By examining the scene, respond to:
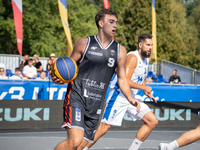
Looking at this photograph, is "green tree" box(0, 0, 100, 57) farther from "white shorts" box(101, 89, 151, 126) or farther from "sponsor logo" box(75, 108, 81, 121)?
"sponsor logo" box(75, 108, 81, 121)

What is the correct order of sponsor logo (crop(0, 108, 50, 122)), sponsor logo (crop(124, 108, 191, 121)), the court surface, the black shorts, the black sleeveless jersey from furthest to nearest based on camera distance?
1. sponsor logo (crop(124, 108, 191, 121))
2. sponsor logo (crop(0, 108, 50, 122))
3. the court surface
4. the black sleeveless jersey
5. the black shorts

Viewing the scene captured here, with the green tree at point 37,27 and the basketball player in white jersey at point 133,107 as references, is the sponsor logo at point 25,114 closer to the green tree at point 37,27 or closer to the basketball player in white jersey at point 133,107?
the basketball player in white jersey at point 133,107

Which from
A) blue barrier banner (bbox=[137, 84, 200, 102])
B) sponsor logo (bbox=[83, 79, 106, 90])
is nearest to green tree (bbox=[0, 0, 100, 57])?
blue barrier banner (bbox=[137, 84, 200, 102])

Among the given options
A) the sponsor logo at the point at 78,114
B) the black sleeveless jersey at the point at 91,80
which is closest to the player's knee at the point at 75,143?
the sponsor logo at the point at 78,114

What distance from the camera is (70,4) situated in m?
34.0

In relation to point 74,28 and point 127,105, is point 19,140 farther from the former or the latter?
point 74,28

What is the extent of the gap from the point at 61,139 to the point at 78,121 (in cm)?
447

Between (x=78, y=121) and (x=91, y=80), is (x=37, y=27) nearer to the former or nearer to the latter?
(x=91, y=80)

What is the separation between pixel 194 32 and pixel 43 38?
112ft

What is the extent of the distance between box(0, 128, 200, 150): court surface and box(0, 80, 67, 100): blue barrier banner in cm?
174

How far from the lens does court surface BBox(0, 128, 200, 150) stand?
7156 millimetres

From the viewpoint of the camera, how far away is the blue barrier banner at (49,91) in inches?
431

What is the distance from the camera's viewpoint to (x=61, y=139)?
829 centimetres

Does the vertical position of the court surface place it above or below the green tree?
below
